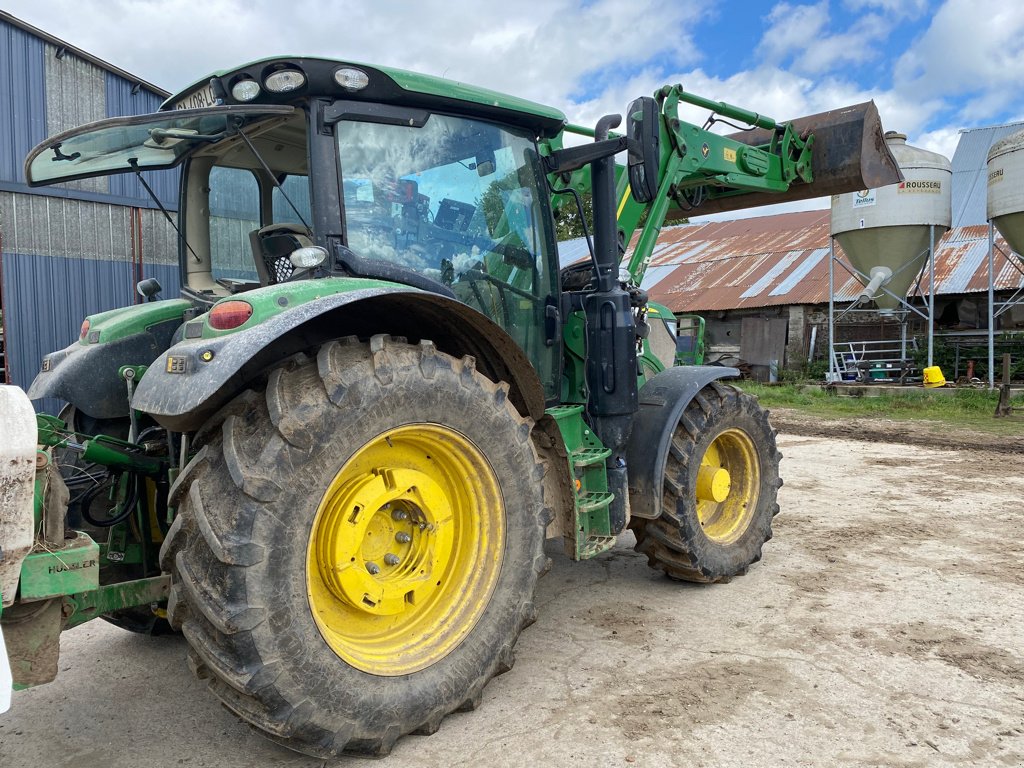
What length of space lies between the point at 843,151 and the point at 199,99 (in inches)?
159

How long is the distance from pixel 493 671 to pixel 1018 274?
17750mm

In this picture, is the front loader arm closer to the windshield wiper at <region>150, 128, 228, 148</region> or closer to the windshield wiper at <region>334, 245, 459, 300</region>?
the windshield wiper at <region>334, 245, 459, 300</region>

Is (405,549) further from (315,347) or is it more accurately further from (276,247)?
(276,247)

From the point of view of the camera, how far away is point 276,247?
343 centimetres

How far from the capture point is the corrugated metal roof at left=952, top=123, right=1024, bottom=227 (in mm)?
20328

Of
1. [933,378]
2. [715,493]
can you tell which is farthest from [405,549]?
[933,378]

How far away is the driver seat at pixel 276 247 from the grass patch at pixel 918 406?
9.95m

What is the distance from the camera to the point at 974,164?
70.3ft

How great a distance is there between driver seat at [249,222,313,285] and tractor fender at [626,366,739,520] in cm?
183

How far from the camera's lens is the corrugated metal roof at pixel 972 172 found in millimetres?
20328

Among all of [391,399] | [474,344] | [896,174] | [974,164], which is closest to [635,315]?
[474,344]

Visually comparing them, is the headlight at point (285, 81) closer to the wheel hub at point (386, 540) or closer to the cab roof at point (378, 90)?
the cab roof at point (378, 90)

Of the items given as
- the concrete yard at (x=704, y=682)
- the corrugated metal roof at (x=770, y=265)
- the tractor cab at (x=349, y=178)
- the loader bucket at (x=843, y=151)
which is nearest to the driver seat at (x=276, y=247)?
the tractor cab at (x=349, y=178)

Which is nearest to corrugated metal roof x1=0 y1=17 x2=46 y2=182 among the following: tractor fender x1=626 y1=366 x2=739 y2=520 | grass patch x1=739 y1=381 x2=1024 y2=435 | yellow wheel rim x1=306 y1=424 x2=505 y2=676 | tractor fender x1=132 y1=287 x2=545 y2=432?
tractor fender x1=132 y1=287 x2=545 y2=432
